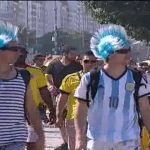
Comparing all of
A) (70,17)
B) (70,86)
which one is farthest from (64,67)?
(70,17)

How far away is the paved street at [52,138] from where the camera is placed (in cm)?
1072

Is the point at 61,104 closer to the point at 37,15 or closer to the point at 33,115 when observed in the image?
the point at 33,115

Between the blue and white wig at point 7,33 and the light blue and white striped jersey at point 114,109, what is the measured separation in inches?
32.3

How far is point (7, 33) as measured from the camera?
5371mm

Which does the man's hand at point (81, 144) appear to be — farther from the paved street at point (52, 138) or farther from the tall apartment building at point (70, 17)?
the tall apartment building at point (70, 17)

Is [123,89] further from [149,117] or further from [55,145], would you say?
[55,145]

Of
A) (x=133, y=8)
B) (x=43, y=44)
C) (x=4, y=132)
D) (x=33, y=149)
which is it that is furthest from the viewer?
(x=43, y=44)

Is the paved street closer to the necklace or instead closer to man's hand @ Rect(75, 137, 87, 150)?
man's hand @ Rect(75, 137, 87, 150)

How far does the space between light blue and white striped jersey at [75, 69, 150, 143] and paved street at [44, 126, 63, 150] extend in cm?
522

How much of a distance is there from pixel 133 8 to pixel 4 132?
25253 mm

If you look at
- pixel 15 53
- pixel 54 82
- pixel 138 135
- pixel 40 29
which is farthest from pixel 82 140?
pixel 40 29

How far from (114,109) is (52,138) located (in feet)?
21.8

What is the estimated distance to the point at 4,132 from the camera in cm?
504

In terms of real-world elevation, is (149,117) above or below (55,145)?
above
